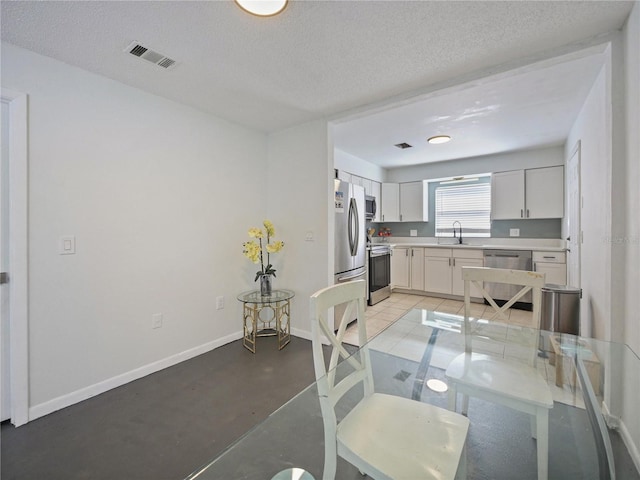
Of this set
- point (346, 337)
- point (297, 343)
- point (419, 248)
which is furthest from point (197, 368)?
point (419, 248)

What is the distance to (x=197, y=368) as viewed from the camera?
2.52 m

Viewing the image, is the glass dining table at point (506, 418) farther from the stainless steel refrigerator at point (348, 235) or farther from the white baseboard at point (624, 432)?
the stainless steel refrigerator at point (348, 235)

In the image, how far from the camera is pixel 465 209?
5.30 m

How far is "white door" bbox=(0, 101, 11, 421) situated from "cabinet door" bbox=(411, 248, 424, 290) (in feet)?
16.2

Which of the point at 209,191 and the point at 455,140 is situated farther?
the point at 455,140

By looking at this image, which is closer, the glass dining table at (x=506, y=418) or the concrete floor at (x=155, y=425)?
the glass dining table at (x=506, y=418)

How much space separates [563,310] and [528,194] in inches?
101

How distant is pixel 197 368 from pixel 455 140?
4.11m

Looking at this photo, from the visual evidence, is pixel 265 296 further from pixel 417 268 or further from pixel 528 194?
pixel 528 194

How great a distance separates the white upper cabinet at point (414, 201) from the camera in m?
5.42

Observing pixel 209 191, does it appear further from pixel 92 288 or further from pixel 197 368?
pixel 197 368

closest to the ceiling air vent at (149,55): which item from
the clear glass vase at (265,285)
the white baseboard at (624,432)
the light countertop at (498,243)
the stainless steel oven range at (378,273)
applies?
the clear glass vase at (265,285)

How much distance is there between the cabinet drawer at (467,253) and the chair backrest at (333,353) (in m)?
3.64

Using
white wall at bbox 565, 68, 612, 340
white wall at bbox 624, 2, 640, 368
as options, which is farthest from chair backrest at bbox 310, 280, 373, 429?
white wall at bbox 565, 68, 612, 340
